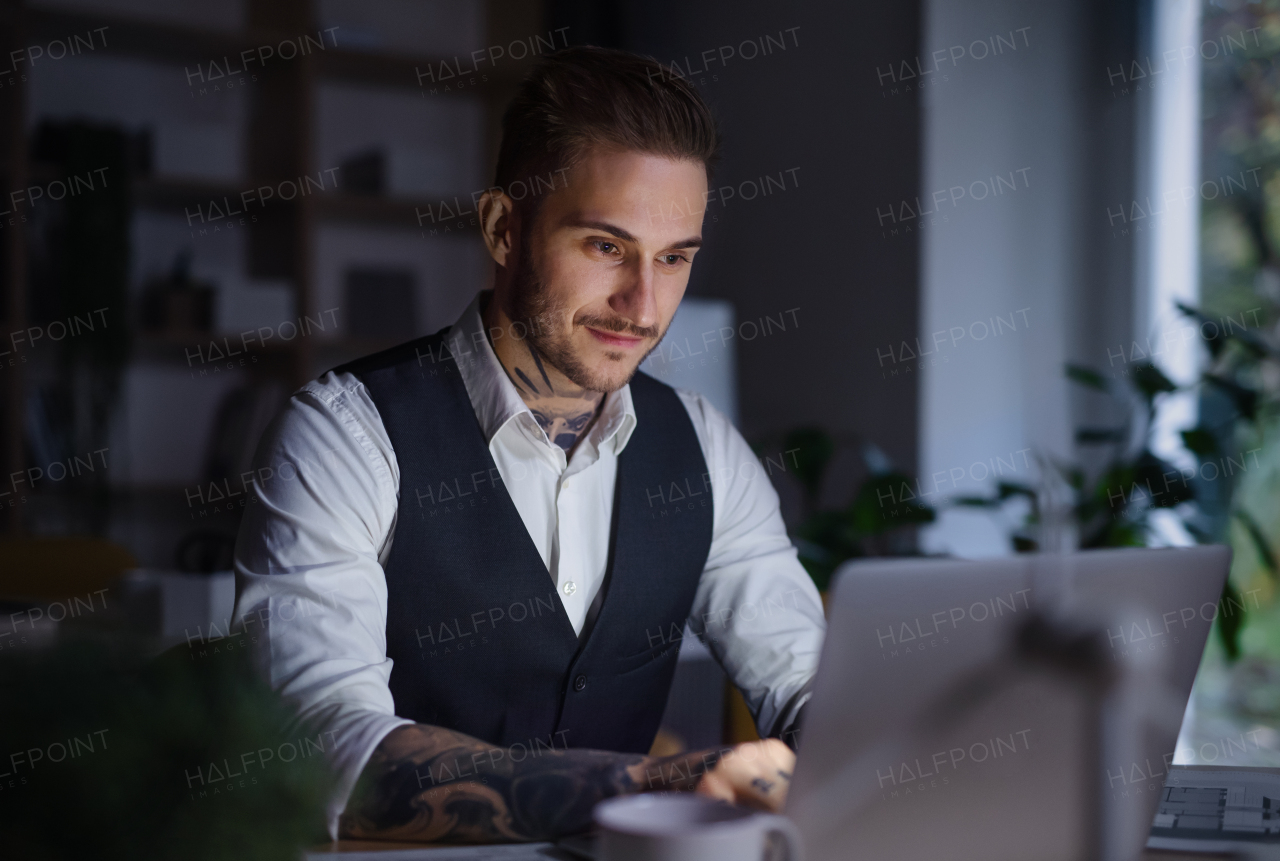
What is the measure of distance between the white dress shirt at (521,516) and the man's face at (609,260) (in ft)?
0.28

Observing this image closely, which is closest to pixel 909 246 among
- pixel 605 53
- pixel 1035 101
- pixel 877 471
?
pixel 1035 101

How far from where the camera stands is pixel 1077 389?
2711mm

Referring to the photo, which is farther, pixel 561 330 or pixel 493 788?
pixel 561 330

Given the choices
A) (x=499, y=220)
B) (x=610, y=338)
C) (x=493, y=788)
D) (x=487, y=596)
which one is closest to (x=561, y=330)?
(x=610, y=338)

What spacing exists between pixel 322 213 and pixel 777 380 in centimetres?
160

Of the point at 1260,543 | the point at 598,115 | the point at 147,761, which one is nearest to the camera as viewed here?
the point at 147,761

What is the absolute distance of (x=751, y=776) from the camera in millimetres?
863

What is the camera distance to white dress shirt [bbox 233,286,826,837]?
3.55 ft

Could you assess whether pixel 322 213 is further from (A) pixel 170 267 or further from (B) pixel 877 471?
(B) pixel 877 471

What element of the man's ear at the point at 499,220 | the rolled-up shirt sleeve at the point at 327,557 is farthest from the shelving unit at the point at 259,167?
the rolled-up shirt sleeve at the point at 327,557

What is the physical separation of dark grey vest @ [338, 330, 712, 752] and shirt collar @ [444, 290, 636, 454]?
0.07 ft

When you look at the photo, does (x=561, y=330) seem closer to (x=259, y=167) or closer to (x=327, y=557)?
(x=327, y=557)

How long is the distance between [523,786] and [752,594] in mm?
621

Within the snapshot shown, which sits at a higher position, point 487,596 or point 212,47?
point 212,47
